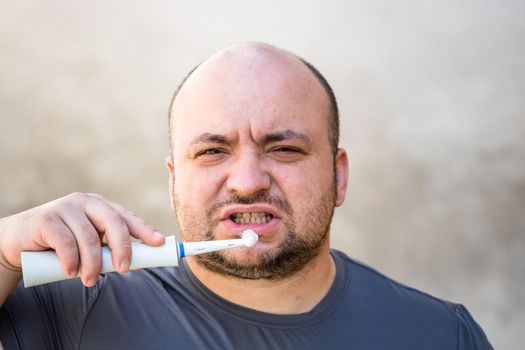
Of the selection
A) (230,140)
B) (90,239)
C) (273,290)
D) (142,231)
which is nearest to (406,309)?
(273,290)

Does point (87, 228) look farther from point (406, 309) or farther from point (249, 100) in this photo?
point (406, 309)

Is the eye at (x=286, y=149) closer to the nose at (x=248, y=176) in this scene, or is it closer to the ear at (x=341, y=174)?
the nose at (x=248, y=176)

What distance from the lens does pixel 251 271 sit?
154cm

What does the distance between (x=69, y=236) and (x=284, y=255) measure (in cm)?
62

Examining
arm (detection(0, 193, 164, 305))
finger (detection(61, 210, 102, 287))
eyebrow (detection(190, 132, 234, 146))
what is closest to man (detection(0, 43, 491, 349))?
eyebrow (detection(190, 132, 234, 146))

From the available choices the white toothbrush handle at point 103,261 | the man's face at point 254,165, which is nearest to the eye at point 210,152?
the man's face at point 254,165

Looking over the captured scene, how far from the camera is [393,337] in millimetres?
1606

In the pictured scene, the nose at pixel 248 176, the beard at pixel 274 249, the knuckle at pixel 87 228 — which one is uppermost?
the nose at pixel 248 176

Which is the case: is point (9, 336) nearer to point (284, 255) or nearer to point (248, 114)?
point (284, 255)

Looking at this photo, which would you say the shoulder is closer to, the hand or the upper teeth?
the upper teeth

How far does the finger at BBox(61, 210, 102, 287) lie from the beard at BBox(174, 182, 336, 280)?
0.46 m

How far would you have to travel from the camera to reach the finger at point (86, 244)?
1.13 m

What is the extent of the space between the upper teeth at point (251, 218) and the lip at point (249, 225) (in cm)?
1

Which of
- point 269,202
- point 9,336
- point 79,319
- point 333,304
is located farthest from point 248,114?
point 9,336
